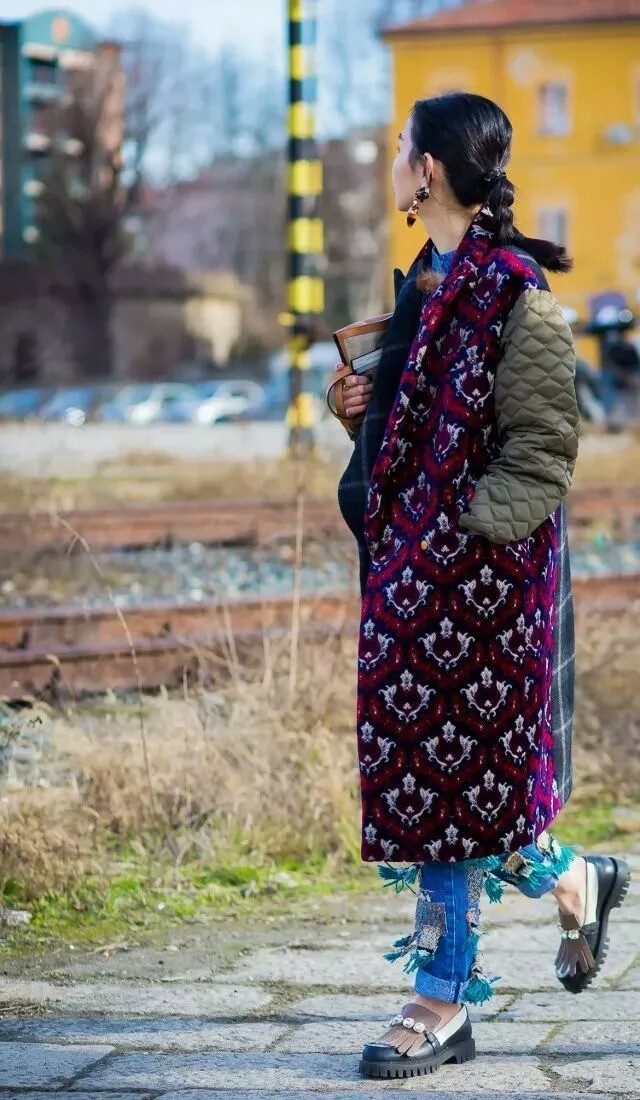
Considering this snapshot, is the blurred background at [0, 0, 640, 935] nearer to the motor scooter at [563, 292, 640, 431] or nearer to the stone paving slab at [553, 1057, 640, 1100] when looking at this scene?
the motor scooter at [563, 292, 640, 431]

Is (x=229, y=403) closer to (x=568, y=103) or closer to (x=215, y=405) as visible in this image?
(x=215, y=405)

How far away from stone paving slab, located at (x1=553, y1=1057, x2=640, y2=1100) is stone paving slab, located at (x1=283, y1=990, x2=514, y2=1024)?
418 mm

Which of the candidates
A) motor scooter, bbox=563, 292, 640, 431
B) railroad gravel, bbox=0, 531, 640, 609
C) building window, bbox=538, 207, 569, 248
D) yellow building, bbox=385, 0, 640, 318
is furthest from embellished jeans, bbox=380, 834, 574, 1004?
building window, bbox=538, 207, 569, 248

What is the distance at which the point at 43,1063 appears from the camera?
3367 mm

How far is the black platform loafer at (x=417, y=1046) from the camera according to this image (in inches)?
130

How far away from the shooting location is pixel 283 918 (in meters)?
4.46

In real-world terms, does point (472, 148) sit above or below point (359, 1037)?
above

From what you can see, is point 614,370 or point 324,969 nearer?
point 324,969

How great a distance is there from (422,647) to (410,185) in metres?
0.89

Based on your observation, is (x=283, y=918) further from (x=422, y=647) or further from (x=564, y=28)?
(x=564, y=28)

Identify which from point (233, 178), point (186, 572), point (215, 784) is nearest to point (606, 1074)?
point (215, 784)

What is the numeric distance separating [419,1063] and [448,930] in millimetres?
251

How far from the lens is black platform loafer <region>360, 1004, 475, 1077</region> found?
3.31 meters

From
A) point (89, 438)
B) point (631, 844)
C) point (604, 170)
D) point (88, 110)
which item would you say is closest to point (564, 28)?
point (604, 170)
